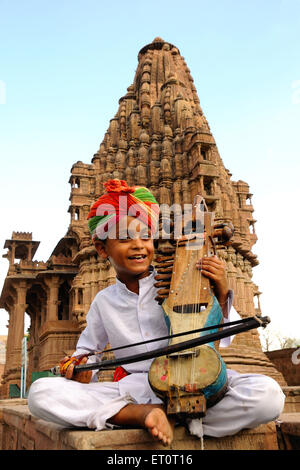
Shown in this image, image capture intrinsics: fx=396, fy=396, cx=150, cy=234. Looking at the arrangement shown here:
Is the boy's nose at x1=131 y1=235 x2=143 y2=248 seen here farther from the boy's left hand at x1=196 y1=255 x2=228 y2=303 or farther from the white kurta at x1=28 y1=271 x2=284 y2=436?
the boy's left hand at x1=196 y1=255 x2=228 y2=303

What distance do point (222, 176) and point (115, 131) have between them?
6333 millimetres

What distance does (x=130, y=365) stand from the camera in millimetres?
2518

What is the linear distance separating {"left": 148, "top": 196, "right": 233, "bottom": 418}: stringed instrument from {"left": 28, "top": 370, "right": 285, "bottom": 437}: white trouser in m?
0.11

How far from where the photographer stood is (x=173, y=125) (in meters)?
19.5

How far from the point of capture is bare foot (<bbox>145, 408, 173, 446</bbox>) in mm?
1730

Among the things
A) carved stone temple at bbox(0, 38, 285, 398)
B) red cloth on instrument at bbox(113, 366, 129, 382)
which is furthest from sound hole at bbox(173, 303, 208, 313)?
carved stone temple at bbox(0, 38, 285, 398)

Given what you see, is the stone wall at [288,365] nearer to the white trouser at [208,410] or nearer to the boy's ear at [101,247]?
the boy's ear at [101,247]

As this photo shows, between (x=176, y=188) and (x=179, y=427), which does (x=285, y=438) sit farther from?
(x=176, y=188)

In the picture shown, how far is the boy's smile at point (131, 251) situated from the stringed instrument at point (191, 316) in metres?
0.17

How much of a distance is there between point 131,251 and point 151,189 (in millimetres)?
15212

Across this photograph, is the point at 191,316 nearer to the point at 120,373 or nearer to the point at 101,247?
the point at 120,373

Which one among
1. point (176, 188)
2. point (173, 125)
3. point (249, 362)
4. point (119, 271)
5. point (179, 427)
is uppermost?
point (173, 125)

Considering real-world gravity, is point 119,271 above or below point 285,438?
above
